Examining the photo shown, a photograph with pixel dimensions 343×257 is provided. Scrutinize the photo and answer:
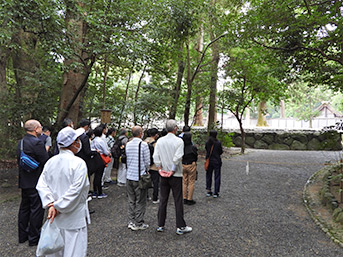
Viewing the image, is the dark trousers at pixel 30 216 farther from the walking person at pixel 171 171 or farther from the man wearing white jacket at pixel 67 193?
the walking person at pixel 171 171

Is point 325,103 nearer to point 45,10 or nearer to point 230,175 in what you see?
point 230,175

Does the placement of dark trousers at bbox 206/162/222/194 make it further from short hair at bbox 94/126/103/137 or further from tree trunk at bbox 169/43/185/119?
tree trunk at bbox 169/43/185/119

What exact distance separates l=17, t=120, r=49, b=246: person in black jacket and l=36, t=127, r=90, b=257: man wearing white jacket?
1.28 m

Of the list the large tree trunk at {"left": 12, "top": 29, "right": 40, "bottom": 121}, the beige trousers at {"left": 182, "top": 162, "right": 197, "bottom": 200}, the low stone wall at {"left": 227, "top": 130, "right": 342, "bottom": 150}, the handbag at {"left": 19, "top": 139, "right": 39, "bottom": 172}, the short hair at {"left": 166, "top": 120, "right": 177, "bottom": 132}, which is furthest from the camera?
the low stone wall at {"left": 227, "top": 130, "right": 342, "bottom": 150}

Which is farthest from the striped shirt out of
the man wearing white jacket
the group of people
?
the man wearing white jacket

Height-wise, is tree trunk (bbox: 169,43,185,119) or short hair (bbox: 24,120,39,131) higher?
tree trunk (bbox: 169,43,185,119)

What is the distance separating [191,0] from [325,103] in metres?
29.9

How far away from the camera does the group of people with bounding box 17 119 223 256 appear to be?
2129 mm

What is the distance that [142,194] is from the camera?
151 inches

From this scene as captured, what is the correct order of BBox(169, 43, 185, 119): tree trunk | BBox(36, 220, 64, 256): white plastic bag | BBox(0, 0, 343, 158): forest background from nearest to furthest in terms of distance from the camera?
BBox(36, 220, 64, 256): white plastic bag, BBox(0, 0, 343, 158): forest background, BBox(169, 43, 185, 119): tree trunk

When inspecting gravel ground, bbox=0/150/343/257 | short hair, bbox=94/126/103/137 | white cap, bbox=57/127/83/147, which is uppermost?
short hair, bbox=94/126/103/137

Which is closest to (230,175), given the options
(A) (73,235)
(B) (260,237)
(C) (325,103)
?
(B) (260,237)

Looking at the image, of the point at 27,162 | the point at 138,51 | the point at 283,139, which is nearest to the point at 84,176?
the point at 27,162

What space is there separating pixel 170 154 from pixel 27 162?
205 centimetres
